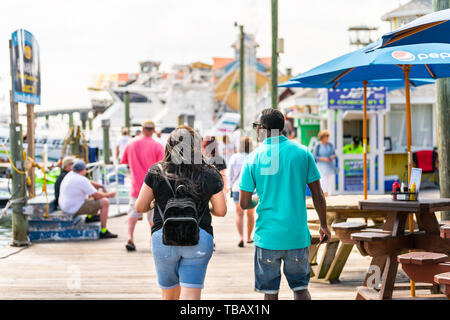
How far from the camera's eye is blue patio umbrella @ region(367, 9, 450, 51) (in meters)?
5.08

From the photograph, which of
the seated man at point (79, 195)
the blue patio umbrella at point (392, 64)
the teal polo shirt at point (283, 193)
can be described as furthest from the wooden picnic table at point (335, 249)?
the seated man at point (79, 195)

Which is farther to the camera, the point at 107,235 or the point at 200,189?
the point at 107,235

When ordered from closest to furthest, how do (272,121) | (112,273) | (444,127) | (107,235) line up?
(272,121) → (444,127) → (112,273) → (107,235)

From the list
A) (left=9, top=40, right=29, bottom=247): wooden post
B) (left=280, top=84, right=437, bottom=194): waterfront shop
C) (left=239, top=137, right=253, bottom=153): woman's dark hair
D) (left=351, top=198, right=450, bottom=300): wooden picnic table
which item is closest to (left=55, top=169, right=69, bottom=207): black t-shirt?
(left=9, top=40, right=29, bottom=247): wooden post

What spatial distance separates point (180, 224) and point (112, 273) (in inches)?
158

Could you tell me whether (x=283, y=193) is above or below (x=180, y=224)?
above

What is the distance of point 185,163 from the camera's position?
4.60 m

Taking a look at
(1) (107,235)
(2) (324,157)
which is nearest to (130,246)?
(1) (107,235)

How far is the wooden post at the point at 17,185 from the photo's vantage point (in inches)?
409

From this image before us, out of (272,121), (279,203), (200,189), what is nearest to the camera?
Answer: (200,189)

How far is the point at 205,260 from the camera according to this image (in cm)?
458

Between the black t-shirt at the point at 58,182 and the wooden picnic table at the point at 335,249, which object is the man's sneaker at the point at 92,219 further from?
the wooden picnic table at the point at 335,249

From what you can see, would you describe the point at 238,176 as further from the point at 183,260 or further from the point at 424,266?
the point at 183,260
